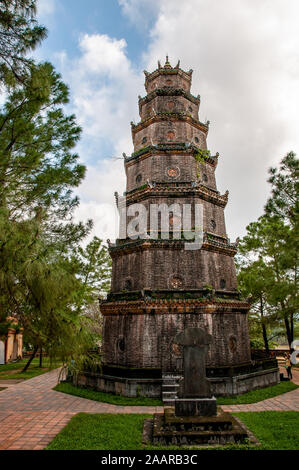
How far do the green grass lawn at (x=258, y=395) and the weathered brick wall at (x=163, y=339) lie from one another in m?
1.50

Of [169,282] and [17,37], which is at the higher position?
[17,37]

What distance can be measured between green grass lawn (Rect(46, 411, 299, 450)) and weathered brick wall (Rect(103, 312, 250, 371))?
341 centimetres

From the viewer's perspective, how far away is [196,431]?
272 inches

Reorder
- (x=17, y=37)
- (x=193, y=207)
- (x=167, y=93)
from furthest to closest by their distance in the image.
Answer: (x=167, y=93)
(x=193, y=207)
(x=17, y=37)

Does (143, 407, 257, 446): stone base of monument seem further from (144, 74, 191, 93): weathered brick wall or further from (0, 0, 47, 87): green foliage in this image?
(144, 74, 191, 93): weathered brick wall

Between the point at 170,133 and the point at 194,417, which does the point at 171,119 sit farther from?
the point at 194,417

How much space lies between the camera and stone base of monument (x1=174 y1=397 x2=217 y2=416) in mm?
7621


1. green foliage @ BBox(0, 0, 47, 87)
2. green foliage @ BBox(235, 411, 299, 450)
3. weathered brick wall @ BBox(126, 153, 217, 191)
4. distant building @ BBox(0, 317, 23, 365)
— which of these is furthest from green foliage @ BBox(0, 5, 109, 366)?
distant building @ BBox(0, 317, 23, 365)

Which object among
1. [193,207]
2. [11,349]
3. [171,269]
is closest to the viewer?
[171,269]

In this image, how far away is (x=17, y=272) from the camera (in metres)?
4.65

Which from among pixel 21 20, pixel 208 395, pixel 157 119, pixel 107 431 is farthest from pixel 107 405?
pixel 157 119

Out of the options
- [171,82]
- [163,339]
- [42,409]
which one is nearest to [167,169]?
[171,82]

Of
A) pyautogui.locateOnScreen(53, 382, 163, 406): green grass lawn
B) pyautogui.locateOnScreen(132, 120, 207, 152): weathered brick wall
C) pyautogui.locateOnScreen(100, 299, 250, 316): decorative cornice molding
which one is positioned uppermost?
pyautogui.locateOnScreen(132, 120, 207, 152): weathered brick wall

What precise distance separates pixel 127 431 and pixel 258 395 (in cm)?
687
